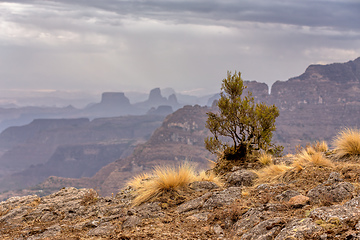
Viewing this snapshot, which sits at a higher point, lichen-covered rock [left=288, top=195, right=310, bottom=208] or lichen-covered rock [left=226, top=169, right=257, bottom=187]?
→ lichen-covered rock [left=288, top=195, right=310, bottom=208]

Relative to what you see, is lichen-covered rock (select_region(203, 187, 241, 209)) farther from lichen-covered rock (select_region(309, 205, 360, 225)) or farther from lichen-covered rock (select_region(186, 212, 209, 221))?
lichen-covered rock (select_region(309, 205, 360, 225))

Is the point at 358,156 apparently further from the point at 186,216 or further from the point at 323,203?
the point at 186,216

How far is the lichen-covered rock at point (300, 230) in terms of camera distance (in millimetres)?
4047

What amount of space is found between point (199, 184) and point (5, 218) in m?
6.79

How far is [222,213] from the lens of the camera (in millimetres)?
6414

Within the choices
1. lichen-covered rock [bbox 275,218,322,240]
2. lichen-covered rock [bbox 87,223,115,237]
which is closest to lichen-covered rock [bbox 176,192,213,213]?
lichen-covered rock [bbox 87,223,115,237]

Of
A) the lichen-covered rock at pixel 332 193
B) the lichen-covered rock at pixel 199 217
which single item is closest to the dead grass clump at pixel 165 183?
the lichen-covered rock at pixel 199 217

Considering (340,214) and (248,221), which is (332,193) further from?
(248,221)

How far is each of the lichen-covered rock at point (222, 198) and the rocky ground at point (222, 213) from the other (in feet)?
0.09

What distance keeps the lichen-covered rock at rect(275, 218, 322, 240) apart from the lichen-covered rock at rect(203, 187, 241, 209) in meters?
2.69

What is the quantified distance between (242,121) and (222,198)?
212 inches

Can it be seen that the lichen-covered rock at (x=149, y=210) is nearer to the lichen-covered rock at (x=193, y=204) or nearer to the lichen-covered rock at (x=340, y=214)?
the lichen-covered rock at (x=193, y=204)

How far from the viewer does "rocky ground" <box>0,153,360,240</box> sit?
4562 mm

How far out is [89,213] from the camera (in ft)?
28.5
